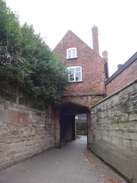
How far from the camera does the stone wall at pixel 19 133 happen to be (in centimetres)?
480

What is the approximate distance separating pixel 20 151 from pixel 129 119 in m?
4.55

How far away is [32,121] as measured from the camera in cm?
689

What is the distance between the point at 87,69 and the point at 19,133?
276 inches

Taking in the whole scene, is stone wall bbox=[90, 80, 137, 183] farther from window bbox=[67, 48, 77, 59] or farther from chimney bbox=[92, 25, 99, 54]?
chimney bbox=[92, 25, 99, 54]

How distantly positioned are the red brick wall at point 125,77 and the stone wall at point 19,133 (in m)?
4.71

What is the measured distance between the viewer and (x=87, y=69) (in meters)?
10.5

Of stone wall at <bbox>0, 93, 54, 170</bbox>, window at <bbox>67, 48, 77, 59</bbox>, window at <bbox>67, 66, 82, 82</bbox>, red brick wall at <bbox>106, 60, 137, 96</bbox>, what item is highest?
window at <bbox>67, 48, 77, 59</bbox>

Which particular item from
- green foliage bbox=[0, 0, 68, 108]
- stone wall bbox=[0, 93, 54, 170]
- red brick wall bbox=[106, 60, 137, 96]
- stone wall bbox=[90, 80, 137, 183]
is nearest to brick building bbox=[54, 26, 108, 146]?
red brick wall bbox=[106, 60, 137, 96]

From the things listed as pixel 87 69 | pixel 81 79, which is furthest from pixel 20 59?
pixel 87 69

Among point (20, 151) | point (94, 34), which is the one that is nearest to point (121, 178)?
point (20, 151)

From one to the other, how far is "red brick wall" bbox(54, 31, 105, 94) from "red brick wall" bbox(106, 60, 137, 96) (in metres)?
1.58

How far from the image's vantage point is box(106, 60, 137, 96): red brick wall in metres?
5.70

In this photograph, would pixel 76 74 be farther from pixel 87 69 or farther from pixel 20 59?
pixel 20 59

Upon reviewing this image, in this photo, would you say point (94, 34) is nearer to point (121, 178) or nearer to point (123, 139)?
point (123, 139)
